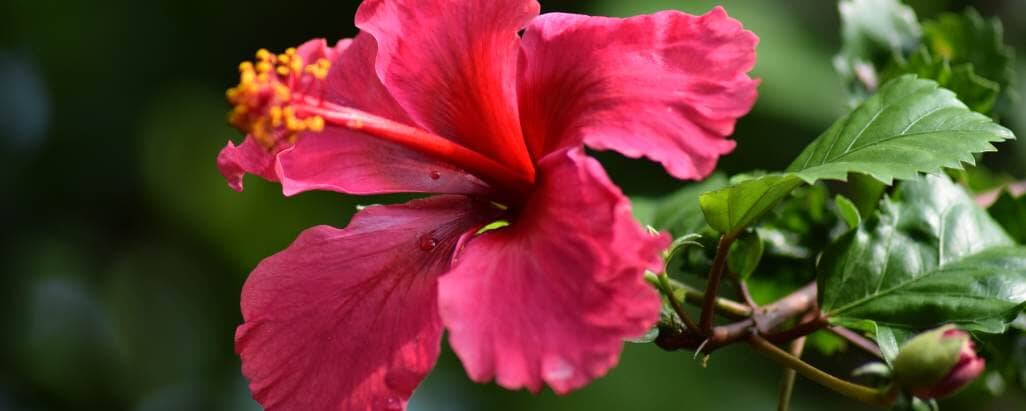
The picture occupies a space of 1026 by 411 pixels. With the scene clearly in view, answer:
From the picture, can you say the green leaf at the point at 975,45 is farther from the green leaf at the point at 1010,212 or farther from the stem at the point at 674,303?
the stem at the point at 674,303

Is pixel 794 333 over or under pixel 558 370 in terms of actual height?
under

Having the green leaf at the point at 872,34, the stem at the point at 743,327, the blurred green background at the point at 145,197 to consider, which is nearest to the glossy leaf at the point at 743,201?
the stem at the point at 743,327

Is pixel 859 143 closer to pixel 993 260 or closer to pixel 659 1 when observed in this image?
pixel 993 260

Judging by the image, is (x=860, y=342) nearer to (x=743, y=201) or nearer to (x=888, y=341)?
(x=888, y=341)

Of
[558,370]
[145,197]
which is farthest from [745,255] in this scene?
[145,197]

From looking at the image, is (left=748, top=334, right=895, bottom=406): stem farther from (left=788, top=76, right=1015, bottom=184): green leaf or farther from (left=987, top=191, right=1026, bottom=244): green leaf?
(left=987, top=191, right=1026, bottom=244): green leaf

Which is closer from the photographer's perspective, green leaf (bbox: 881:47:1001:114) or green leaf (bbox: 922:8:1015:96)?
green leaf (bbox: 881:47:1001:114)

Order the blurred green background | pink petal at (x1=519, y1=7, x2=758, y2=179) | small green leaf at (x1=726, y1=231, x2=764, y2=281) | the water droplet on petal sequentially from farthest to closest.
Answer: the blurred green background, small green leaf at (x1=726, y1=231, x2=764, y2=281), pink petal at (x1=519, y1=7, x2=758, y2=179), the water droplet on petal

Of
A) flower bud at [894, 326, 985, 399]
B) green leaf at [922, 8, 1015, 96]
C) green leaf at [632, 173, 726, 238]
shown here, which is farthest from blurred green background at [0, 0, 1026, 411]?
flower bud at [894, 326, 985, 399]

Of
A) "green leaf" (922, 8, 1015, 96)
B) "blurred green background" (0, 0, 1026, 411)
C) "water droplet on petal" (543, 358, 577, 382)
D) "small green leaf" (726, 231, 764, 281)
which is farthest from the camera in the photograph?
"blurred green background" (0, 0, 1026, 411)
